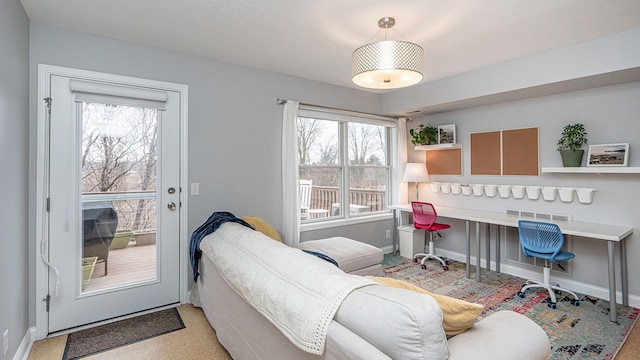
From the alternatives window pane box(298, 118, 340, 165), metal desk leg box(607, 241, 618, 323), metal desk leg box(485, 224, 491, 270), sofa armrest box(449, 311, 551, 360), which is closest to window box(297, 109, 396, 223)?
window pane box(298, 118, 340, 165)

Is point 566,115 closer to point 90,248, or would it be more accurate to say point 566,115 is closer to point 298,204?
point 298,204

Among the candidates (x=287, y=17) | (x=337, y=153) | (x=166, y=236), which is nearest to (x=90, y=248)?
(x=166, y=236)

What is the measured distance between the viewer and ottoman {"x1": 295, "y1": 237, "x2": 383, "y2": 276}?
2963mm

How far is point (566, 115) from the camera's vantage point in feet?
11.1

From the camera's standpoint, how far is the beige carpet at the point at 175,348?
221 centimetres

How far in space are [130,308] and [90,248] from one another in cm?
64

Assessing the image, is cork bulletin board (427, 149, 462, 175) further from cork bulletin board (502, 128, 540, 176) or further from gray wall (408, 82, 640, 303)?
cork bulletin board (502, 128, 540, 176)

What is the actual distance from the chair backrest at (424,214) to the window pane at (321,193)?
106cm

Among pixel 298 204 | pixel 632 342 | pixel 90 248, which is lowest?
pixel 632 342

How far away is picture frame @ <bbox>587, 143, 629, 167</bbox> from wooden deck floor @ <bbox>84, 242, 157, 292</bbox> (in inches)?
173

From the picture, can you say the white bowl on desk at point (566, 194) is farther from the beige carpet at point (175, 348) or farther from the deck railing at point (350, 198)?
the deck railing at point (350, 198)

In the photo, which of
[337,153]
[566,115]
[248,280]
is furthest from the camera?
[337,153]

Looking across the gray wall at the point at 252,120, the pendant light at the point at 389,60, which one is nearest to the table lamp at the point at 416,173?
the gray wall at the point at 252,120

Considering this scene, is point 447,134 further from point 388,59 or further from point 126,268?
point 126,268
